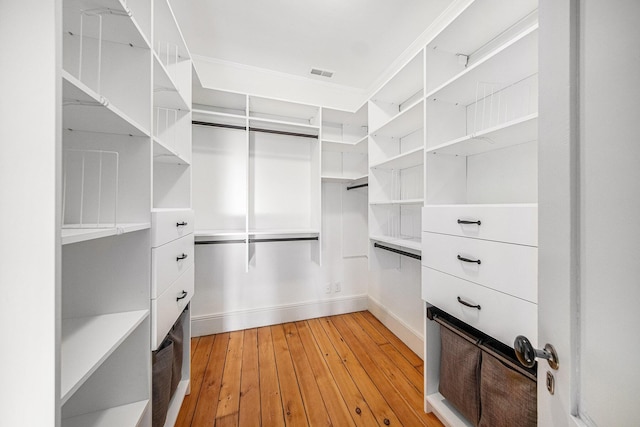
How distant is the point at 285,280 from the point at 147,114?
199 cm

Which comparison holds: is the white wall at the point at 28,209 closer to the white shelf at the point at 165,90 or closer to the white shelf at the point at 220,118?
the white shelf at the point at 165,90

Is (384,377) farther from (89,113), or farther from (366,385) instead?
(89,113)

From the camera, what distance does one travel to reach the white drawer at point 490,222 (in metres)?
0.91

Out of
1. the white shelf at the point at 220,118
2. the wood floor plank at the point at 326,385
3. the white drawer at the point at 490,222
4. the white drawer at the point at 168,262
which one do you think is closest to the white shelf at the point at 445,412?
the wood floor plank at the point at 326,385

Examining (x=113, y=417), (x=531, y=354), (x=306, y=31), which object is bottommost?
(x=113, y=417)

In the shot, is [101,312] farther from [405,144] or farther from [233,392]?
[405,144]

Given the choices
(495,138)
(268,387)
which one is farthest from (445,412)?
(495,138)

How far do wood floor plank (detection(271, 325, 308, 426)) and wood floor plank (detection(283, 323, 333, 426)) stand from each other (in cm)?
3

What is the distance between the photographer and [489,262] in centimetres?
106

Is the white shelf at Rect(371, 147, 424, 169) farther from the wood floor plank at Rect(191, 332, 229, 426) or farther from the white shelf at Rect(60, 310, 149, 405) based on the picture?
the wood floor plank at Rect(191, 332, 229, 426)

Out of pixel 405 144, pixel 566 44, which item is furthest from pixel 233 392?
pixel 405 144

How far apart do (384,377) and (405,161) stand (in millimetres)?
1652

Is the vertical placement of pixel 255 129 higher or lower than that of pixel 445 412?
higher

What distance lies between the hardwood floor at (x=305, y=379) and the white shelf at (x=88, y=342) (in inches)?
35.8
